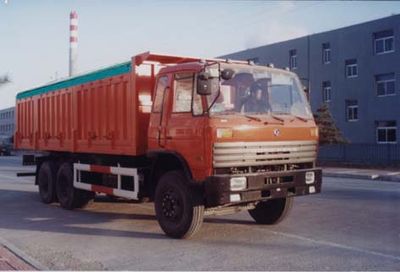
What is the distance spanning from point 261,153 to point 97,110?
164 inches

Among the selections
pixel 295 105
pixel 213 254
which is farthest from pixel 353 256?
pixel 295 105

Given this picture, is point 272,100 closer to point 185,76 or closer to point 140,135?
point 185,76

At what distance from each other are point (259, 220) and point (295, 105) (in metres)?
2.26

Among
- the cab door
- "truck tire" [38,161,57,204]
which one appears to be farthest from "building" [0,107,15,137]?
the cab door

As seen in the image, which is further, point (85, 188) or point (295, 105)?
point (85, 188)

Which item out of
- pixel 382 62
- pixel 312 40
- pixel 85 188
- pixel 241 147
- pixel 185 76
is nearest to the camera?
pixel 241 147

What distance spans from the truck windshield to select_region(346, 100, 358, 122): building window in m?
27.3

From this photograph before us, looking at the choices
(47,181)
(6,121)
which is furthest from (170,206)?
(6,121)

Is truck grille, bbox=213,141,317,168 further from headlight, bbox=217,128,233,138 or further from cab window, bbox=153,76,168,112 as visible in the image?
cab window, bbox=153,76,168,112

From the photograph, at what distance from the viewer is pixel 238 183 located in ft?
23.2

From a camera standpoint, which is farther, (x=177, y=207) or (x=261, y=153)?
(x=177, y=207)

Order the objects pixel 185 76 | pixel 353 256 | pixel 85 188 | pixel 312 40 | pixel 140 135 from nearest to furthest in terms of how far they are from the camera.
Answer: pixel 353 256
pixel 185 76
pixel 140 135
pixel 85 188
pixel 312 40

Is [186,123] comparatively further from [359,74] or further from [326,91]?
[326,91]

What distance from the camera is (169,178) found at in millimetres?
7824
